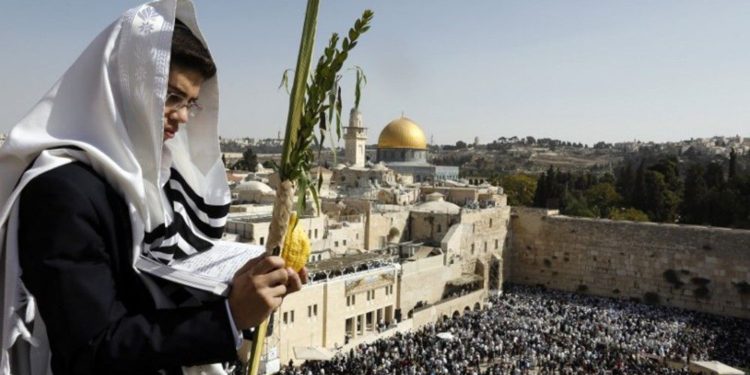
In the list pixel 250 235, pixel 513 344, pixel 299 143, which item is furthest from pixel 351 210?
pixel 299 143

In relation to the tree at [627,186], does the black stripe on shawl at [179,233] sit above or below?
above

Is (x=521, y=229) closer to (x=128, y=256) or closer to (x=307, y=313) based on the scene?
(x=307, y=313)

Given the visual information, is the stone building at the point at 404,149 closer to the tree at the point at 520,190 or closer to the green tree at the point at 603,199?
the tree at the point at 520,190

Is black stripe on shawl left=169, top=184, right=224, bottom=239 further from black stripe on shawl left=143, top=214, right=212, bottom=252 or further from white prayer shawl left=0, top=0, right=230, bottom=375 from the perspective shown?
white prayer shawl left=0, top=0, right=230, bottom=375

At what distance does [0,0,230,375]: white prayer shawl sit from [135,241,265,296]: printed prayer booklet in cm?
4

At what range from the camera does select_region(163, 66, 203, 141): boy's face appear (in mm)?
1685

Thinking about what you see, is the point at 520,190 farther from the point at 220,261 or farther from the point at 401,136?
the point at 220,261

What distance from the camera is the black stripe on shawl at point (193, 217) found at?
1.95 metres

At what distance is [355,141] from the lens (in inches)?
1887

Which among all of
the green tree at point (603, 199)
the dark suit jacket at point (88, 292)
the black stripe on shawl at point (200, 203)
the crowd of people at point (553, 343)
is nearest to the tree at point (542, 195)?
the green tree at point (603, 199)

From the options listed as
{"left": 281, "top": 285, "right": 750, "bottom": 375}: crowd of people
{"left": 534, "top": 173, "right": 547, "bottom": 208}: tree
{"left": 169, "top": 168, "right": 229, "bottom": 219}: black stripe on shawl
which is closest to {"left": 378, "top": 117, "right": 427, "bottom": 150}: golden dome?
{"left": 534, "top": 173, "right": 547, "bottom": 208}: tree

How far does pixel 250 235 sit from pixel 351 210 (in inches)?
327

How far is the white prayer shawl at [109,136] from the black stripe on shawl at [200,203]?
251mm

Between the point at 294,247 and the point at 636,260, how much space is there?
3006 cm
